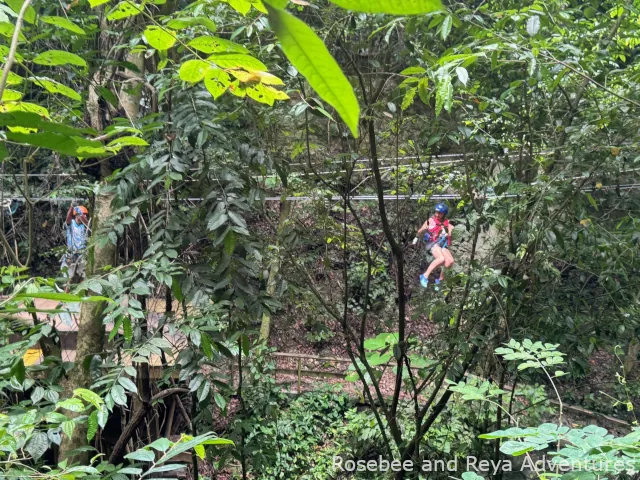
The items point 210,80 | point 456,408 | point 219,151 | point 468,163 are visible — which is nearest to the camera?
point 210,80

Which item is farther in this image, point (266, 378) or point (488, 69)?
point (266, 378)

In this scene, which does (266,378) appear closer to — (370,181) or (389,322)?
(389,322)

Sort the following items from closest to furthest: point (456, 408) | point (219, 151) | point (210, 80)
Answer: point (210, 80), point (219, 151), point (456, 408)

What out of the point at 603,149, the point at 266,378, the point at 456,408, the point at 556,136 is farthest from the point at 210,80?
the point at 456,408

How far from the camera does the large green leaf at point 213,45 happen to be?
1.96 feet

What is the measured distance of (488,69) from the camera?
8.41ft

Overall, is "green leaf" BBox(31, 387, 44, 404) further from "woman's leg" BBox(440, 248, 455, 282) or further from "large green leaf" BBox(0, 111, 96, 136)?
"woman's leg" BBox(440, 248, 455, 282)

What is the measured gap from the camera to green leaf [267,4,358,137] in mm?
207

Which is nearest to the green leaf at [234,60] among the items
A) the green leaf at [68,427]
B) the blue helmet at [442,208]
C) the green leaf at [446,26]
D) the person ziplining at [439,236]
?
the green leaf at [68,427]

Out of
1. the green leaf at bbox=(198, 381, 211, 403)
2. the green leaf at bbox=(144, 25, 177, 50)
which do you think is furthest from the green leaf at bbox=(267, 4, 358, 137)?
the green leaf at bbox=(198, 381, 211, 403)

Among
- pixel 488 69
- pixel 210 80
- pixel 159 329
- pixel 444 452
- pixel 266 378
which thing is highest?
pixel 488 69

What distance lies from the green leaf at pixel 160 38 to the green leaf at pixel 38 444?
3.47 ft

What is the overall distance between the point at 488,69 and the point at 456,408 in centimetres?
199

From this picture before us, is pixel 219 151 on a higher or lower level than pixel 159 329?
higher
